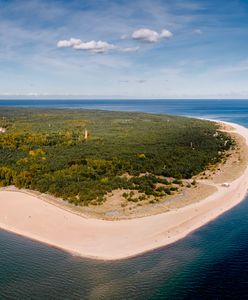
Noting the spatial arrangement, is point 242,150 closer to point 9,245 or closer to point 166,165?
point 166,165

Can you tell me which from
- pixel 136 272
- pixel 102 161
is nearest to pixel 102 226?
pixel 136 272

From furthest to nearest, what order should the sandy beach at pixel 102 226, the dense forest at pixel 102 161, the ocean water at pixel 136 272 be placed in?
the dense forest at pixel 102 161, the sandy beach at pixel 102 226, the ocean water at pixel 136 272

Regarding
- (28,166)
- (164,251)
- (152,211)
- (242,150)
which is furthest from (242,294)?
(242,150)

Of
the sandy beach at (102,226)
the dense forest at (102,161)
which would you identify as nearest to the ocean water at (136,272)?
the sandy beach at (102,226)

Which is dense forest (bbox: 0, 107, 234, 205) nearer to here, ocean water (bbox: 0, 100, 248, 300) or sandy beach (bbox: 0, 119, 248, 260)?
sandy beach (bbox: 0, 119, 248, 260)

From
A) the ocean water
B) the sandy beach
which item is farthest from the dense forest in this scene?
the ocean water

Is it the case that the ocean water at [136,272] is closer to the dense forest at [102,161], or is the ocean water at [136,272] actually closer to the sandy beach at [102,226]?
the sandy beach at [102,226]
